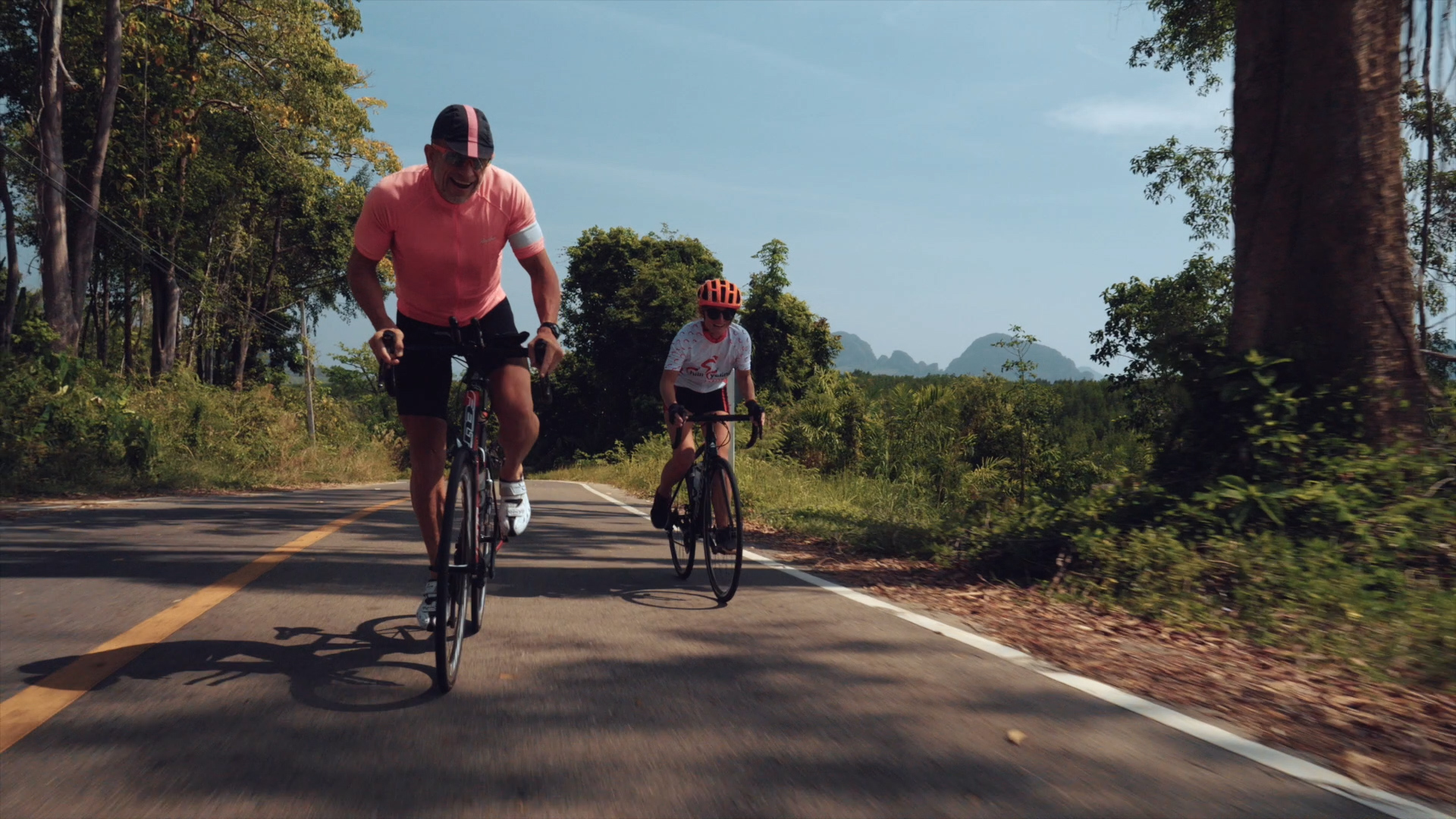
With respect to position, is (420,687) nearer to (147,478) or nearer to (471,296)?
(471,296)

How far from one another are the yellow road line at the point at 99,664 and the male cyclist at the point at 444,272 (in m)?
1.14

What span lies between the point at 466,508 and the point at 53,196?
62.9ft

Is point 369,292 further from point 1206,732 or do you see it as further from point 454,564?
point 1206,732

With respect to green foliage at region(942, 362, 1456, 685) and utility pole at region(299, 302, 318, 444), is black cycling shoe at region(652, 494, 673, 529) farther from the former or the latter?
utility pole at region(299, 302, 318, 444)

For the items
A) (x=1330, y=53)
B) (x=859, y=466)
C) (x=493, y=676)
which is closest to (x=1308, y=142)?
(x=1330, y=53)

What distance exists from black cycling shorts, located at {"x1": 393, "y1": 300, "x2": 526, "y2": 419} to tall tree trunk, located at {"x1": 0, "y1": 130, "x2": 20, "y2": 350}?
61.6ft

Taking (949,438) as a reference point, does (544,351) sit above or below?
above

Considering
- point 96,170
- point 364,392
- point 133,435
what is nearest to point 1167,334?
point 133,435

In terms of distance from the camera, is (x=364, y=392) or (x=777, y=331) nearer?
(x=777, y=331)

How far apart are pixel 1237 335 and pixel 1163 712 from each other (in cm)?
432

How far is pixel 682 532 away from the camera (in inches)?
274

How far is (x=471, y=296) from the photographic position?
14.3 feet

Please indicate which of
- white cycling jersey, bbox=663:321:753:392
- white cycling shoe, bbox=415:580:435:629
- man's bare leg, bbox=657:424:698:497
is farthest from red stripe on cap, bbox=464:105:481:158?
man's bare leg, bbox=657:424:698:497

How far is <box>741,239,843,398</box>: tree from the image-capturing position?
41250mm
